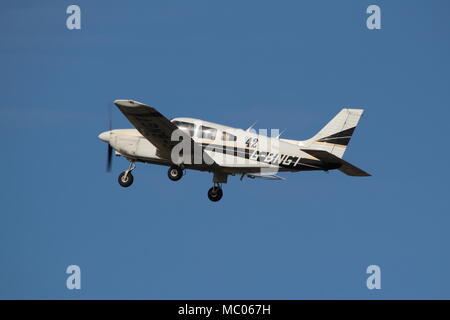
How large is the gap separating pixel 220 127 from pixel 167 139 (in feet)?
6.26

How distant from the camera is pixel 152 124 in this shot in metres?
39.5

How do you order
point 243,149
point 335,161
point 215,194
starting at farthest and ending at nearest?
point 215,194, point 243,149, point 335,161

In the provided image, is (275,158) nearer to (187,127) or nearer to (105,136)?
(187,127)

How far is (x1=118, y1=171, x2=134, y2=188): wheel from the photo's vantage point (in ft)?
137

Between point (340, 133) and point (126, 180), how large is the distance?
26.8ft

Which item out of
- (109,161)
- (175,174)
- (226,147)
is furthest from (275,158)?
(109,161)

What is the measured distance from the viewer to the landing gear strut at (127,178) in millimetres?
41781

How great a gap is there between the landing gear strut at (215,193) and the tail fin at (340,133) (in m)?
4.32

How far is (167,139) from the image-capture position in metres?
40.1

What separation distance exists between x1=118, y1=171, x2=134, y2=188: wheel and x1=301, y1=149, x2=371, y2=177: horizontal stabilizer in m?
6.80
